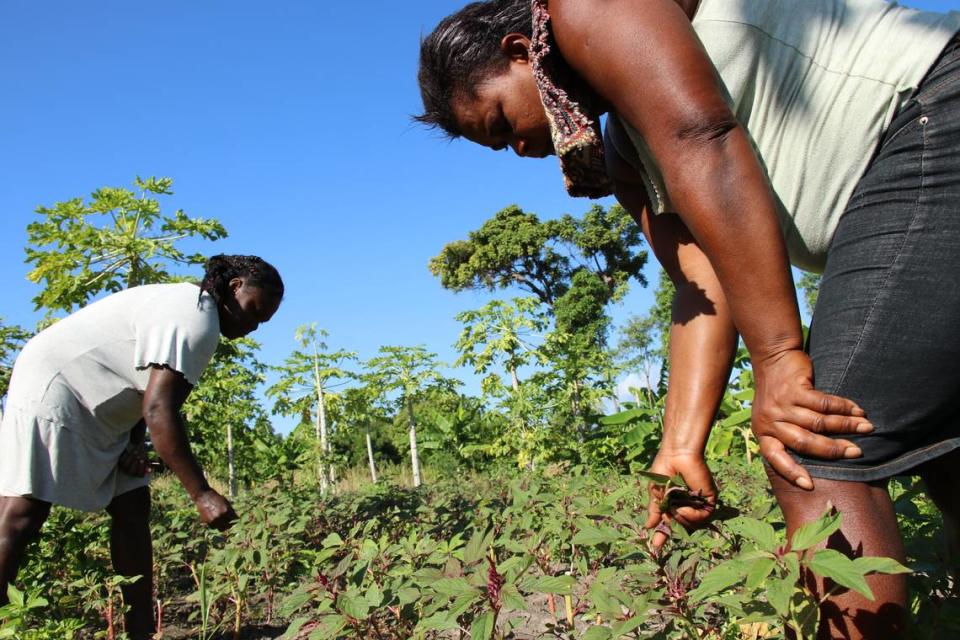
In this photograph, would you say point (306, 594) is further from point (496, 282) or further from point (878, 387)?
point (496, 282)

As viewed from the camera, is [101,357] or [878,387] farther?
[101,357]

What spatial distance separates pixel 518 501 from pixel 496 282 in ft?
86.3

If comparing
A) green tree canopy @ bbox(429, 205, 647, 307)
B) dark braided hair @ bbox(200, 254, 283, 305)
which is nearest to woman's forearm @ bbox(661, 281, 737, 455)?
dark braided hair @ bbox(200, 254, 283, 305)

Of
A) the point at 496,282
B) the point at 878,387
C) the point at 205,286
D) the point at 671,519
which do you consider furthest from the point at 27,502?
the point at 496,282

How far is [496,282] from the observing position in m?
29.0

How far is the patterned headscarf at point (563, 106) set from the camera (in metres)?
1.28

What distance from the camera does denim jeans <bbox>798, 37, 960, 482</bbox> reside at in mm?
1037

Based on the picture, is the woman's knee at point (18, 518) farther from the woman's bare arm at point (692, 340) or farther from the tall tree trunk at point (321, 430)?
the tall tree trunk at point (321, 430)

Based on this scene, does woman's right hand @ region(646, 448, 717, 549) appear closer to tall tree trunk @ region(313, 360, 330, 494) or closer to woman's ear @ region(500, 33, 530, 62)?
woman's ear @ region(500, 33, 530, 62)

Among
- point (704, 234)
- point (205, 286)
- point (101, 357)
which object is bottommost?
point (704, 234)

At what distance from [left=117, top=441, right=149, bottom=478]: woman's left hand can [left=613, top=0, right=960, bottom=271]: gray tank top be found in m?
2.89

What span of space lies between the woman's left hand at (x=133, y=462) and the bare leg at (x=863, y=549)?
289 cm

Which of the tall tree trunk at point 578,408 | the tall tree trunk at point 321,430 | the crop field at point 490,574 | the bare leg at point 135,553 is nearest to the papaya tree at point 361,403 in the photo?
the tall tree trunk at point 321,430

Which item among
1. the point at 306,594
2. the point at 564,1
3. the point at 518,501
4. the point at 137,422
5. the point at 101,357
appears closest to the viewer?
the point at 564,1
